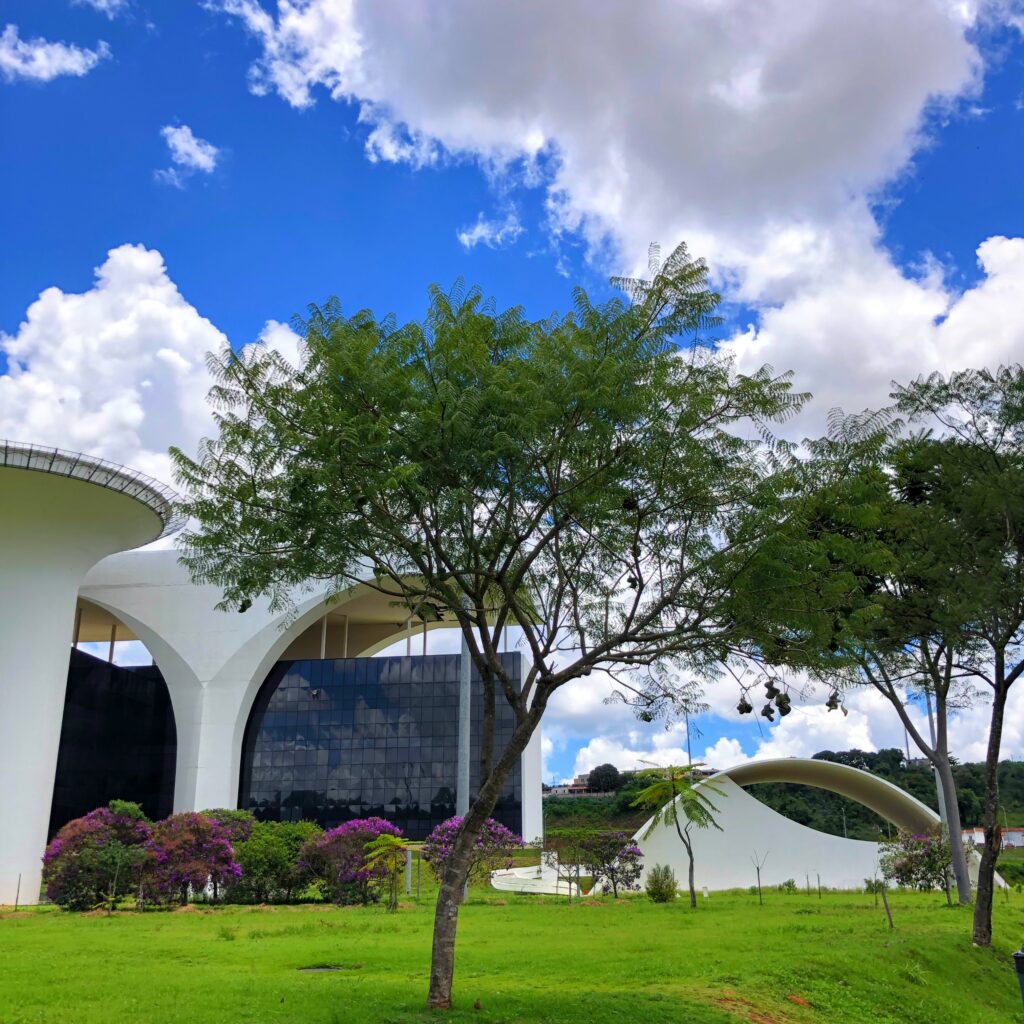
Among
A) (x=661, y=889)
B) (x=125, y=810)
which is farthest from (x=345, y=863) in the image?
(x=661, y=889)

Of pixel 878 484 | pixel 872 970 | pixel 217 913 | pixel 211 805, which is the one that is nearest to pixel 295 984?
pixel 872 970

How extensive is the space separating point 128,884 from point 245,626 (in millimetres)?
16379

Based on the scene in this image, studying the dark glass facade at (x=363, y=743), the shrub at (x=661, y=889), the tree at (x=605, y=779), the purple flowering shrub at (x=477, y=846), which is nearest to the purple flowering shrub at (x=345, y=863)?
the purple flowering shrub at (x=477, y=846)

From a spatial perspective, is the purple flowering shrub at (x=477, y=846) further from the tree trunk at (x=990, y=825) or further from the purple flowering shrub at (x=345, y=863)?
the tree trunk at (x=990, y=825)

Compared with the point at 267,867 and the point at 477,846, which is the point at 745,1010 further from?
the point at 477,846

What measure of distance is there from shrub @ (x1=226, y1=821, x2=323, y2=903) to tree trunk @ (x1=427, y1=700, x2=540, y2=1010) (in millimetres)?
17472

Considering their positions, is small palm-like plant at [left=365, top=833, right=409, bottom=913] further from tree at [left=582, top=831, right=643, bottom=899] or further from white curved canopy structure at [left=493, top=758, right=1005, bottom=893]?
white curved canopy structure at [left=493, top=758, right=1005, bottom=893]

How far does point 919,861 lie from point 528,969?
19.8 metres

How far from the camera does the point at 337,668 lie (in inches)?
1641

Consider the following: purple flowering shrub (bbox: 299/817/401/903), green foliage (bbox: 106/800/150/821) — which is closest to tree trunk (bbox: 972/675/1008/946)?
purple flowering shrub (bbox: 299/817/401/903)

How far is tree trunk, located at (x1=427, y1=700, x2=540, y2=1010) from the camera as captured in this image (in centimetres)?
920

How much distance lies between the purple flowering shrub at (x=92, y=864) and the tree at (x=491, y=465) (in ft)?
54.9

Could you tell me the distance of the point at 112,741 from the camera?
1558 inches

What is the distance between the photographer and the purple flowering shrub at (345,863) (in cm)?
2486
